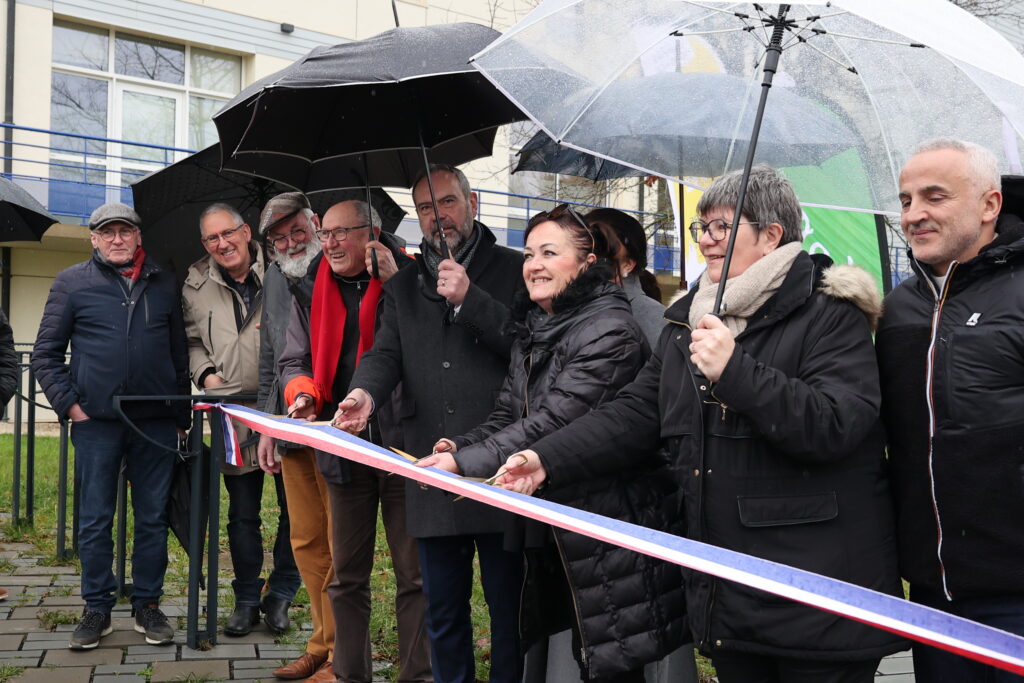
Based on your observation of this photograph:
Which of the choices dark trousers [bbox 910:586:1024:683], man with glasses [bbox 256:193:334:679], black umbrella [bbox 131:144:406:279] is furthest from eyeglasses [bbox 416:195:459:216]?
dark trousers [bbox 910:586:1024:683]

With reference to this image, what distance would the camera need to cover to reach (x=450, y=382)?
159 inches

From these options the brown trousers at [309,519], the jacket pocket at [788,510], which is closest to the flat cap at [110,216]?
the brown trousers at [309,519]

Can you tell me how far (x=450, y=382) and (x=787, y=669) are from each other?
184 centimetres

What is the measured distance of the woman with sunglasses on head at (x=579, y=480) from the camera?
9.83 ft

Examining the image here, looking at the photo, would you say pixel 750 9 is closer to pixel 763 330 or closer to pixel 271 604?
pixel 763 330

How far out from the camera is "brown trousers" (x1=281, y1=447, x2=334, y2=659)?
4992mm

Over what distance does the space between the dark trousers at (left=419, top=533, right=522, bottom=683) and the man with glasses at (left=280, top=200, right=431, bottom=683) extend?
1.81 ft

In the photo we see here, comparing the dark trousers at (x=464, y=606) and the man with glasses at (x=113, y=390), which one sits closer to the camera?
the dark trousers at (x=464, y=606)

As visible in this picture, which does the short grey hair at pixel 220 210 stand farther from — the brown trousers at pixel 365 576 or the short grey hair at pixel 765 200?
the short grey hair at pixel 765 200

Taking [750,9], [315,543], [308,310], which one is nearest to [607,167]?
[308,310]

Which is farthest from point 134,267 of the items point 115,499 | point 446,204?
point 446,204

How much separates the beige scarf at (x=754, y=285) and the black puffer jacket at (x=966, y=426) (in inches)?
13.9

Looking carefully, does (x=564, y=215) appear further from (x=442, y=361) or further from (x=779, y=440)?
(x=779, y=440)

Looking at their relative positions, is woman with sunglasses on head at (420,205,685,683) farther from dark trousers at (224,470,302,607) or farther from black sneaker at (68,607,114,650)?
black sneaker at (68,607,114,650)
